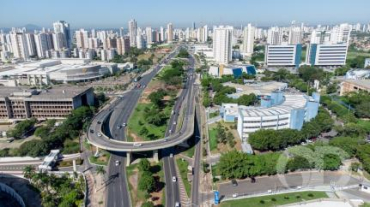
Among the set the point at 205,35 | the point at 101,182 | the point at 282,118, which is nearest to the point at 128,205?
the point at 101,182

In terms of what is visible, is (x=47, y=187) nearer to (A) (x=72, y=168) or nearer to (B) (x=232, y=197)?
(A) (x=72, y=168)

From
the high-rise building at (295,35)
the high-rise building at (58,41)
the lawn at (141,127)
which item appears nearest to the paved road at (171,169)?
the lawn at (141,127)

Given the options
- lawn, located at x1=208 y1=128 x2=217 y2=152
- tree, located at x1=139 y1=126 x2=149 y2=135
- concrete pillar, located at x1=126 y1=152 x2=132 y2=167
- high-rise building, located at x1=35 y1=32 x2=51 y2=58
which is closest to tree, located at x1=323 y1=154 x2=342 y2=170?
lawn, located at x1=208 y1=128 x2=217 y2=152

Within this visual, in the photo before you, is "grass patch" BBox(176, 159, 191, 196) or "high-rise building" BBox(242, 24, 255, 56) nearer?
"grass patch" BBox(176, 159, 191, 196)

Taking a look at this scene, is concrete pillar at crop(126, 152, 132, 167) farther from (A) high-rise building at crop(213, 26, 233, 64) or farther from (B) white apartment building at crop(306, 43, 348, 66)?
(B) white apartment building at crop(306, 43, 348, 66)

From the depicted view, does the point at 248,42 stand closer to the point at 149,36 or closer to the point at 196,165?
the point at 149,36

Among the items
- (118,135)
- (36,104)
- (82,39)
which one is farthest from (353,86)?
(82,39)
